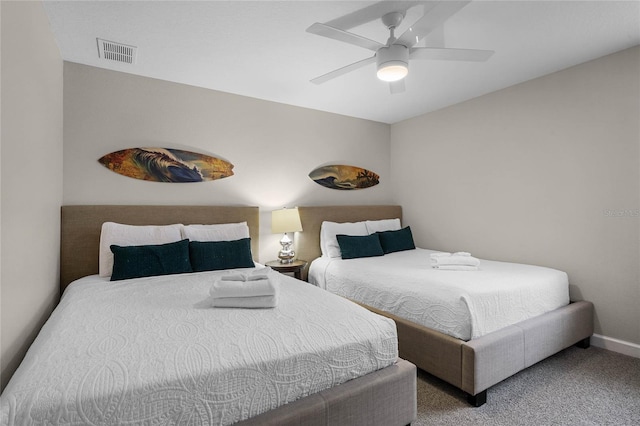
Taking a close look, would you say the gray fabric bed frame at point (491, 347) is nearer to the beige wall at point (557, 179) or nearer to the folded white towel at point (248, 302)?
the beige wall at point (557, 179)

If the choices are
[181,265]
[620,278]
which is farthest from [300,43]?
[620,278]

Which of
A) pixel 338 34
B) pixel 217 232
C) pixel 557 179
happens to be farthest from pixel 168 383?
pixel 557 179

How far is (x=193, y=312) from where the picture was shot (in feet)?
5.62

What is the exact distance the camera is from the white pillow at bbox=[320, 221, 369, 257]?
3723mm

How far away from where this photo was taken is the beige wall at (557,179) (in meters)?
2.66

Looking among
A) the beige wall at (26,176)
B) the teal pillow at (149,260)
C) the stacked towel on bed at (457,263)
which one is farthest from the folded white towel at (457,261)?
the beige wall at (26,176)

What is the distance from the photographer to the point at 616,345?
8.88 ft

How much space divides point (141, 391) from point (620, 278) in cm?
345

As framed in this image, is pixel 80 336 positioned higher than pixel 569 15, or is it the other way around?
pixel 569 15

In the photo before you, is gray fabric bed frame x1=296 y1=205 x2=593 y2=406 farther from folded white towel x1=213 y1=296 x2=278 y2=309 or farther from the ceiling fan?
the ceiling fan

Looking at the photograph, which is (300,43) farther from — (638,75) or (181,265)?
(638,75)

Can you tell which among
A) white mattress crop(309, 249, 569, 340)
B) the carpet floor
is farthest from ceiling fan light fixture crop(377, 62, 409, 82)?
the carpet floor

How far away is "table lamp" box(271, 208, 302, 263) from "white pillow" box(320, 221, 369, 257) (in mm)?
351

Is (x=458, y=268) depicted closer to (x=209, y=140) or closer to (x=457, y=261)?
(x=457, y=261)
